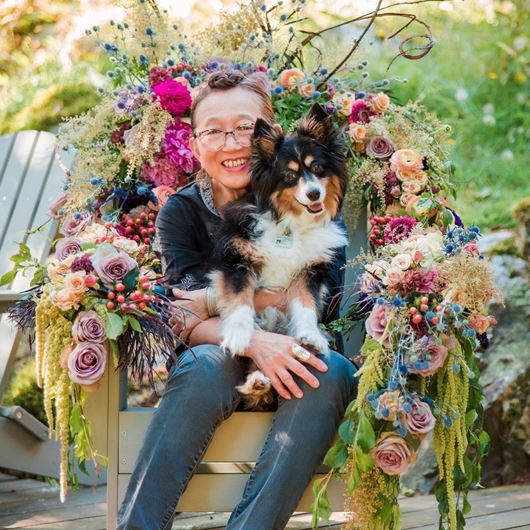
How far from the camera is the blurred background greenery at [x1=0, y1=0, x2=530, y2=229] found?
526 cm

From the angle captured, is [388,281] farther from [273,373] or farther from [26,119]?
[26,119]

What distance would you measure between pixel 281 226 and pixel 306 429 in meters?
0.60

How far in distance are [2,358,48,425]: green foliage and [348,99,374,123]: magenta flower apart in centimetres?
190

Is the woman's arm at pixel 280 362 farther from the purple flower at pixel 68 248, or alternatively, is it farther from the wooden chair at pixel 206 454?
the purple flower at pixel 68 248

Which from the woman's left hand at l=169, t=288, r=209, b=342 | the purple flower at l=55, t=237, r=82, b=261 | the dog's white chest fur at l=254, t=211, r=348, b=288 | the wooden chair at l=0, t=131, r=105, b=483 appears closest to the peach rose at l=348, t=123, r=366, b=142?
the dog's white chest fur at l=254, t=211, r=348, b=288

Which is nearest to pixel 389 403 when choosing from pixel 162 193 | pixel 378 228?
pixel 378 228

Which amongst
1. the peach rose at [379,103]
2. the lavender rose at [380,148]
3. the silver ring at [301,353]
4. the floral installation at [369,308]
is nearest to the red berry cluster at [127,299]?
the floral installation at [369,308]

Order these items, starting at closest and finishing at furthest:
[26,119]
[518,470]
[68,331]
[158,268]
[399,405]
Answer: [399,405] < [68,331] < [158,268] < [518,470] < [26,119]

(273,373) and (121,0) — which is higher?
(121,0)

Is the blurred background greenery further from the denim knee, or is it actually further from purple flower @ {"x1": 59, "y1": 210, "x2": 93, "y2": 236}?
the denim knee

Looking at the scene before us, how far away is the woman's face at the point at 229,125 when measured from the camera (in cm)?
265

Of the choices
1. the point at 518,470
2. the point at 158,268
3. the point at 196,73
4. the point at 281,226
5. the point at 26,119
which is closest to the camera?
the point at 281,226

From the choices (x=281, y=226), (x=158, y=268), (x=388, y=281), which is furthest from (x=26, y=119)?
(x=388, y=281)

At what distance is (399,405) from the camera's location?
213 cm
